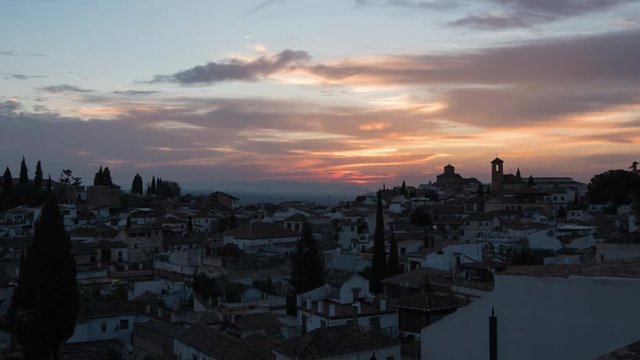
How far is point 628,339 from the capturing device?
28.2ft

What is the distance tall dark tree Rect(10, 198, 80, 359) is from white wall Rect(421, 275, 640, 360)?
2014cm

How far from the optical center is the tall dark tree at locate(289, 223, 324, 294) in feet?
122

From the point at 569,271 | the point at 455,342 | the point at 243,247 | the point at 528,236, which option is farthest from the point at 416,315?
the point at 243,247

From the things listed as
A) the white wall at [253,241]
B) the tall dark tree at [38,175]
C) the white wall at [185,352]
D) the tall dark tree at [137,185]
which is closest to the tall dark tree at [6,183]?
the tall dark tree at [38,175]

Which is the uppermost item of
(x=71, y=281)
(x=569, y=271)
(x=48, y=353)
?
(x=569, y=271)

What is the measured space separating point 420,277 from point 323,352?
13944mm

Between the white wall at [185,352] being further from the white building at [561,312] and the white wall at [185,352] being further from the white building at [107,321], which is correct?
the white building at [561,312]

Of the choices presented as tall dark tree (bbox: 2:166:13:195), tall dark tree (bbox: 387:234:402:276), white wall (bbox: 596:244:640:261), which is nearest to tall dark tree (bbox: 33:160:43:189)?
tall dark tree (bbox: 2:166:13:195)

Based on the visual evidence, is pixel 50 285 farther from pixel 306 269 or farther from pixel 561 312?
pixel 561 312

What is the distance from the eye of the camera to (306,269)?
37312 millimetres

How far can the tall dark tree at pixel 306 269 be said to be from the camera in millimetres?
37125

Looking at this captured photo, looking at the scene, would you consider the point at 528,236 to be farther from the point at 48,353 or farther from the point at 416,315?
the point at 48,353

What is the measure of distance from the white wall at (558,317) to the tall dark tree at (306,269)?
2646 centimetres

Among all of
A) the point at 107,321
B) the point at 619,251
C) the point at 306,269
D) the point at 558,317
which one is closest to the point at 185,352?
the point at 107,321
